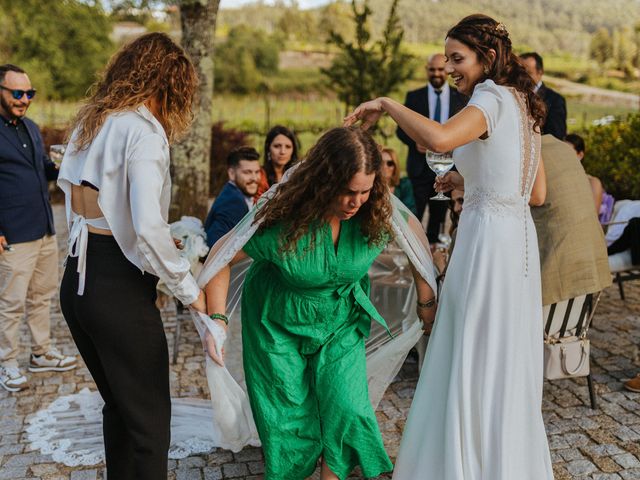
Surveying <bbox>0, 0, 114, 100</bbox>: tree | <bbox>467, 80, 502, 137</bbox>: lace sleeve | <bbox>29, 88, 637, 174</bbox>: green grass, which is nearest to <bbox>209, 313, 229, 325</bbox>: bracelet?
<bbox>467, 80, 502, 137</bbox>: lace sleeve

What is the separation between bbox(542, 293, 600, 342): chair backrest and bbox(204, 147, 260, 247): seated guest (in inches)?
85.0

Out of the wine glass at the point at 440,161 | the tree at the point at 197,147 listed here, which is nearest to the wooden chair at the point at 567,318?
the wine glass at the point at 440,161

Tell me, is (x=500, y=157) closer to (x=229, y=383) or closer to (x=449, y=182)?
(x=449, y=182)

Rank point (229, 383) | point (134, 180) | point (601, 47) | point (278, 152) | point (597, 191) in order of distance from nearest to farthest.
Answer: point (134, 180)
point (229, 383)
point (278, 152)
point (597, 191)
point (601, 47)

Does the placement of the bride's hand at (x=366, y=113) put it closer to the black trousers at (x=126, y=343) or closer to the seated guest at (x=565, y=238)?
the black trousers at (x=126, y=343)

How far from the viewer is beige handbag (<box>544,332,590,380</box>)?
4.09 metres

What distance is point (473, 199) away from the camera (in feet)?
9.93

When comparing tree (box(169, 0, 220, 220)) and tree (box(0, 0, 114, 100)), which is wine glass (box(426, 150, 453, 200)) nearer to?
tree (box(169, 0, 220, 220))

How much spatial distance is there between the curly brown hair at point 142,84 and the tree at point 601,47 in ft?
92.9

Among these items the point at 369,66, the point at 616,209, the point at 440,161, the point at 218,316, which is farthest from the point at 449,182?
Result: the point at 369,66

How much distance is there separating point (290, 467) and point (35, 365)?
2.80 m

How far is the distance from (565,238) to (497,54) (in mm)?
1384

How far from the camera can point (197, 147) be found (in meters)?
8.71

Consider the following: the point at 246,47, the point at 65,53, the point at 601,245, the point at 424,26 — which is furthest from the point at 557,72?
the point at 601,245
